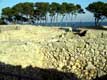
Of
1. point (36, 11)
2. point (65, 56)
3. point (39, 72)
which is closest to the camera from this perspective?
point (39, 72)

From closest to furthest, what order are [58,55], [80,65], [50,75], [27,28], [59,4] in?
[50,75] < [80,65] < [58,55] < [27,28] < [59,4]

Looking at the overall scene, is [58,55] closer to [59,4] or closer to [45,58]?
[45,58]

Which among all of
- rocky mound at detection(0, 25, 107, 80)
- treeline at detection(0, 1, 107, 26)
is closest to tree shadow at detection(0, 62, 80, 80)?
rocky mound at detection(0, 25, 107, 80)

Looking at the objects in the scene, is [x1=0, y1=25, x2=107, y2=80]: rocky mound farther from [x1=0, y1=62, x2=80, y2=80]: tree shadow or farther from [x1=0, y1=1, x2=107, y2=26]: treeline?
[x1=0, y1=1, x2=107, y2=26]: treeline

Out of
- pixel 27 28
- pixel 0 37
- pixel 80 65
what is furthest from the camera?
pixel 27 28

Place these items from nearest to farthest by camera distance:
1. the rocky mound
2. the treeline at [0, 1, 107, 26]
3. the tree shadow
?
the tree shadow → the rocky mound → the treeline at [0, 1, 107, 26]

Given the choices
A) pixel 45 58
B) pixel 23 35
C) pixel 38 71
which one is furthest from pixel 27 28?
pixel 38 71

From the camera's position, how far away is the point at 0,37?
91.8 ft

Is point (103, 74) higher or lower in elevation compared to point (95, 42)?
lower

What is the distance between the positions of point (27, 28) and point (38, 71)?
1586cm

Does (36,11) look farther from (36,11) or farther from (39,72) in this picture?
(39,72)

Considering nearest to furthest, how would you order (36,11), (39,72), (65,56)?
(39,72) < (65,56) < (36,11)

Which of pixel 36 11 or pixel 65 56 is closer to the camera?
pixel 65 56

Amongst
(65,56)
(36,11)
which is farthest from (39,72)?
(36,11)
